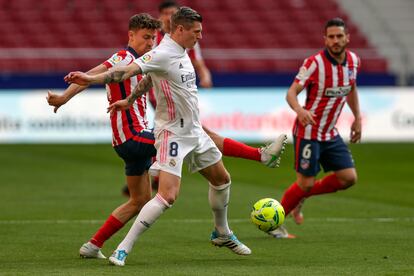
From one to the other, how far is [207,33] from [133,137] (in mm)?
20049

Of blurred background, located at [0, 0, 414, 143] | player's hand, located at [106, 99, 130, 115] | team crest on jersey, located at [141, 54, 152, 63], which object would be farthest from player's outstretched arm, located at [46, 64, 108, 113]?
blurred background, located at [0, 0, 414, 143]

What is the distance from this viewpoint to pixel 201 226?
1105cm

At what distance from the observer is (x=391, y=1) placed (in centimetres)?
3066

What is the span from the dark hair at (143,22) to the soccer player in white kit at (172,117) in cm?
52

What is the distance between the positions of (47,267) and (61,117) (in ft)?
48.7

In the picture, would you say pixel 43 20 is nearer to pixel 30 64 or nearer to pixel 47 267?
pixel 30 64

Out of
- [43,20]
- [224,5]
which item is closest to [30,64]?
[43,20]

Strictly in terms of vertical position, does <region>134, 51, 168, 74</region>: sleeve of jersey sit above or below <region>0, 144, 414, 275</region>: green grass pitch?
above

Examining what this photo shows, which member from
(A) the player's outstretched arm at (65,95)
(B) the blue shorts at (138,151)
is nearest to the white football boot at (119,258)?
(B) the blue shorts at (138,151)

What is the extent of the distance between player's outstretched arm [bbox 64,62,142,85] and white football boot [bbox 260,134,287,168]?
155cm

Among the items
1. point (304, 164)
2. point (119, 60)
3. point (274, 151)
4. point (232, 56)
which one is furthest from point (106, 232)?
point (232, 56)

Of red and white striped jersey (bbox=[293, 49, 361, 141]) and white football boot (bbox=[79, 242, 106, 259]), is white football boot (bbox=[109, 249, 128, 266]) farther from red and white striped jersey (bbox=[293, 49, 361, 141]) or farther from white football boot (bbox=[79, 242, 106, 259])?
red and white striped jersey (bbox=[293, 49, 361, 141])

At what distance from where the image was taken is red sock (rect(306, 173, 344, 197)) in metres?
10.7

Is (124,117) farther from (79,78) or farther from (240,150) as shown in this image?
(79,78)
